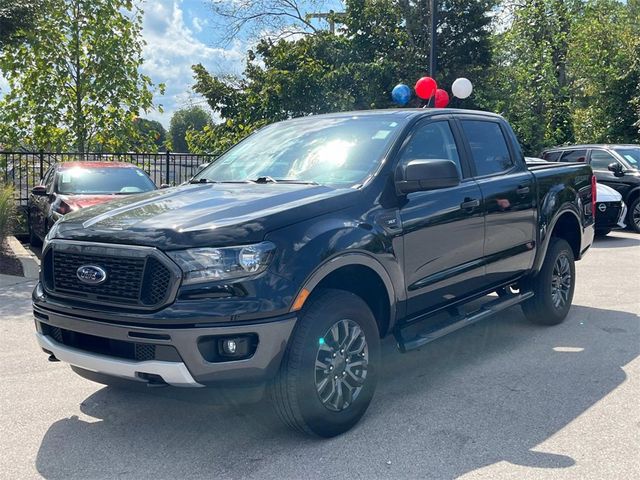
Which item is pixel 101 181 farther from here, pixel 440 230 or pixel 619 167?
pixel 619 167

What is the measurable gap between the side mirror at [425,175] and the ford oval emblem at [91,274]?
73.7 inches

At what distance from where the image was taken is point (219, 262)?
3.33 metres

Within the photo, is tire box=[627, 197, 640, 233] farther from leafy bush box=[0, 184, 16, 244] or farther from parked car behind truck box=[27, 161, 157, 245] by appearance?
leafy bush box=[0, 184, 16, 244]

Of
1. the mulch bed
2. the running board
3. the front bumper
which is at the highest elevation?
the front bumper

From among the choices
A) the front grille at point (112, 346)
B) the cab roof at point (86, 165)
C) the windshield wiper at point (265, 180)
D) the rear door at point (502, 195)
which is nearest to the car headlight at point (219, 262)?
the front grille at point (112, 346)

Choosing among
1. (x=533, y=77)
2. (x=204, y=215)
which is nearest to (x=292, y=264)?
(x=204, y=215)

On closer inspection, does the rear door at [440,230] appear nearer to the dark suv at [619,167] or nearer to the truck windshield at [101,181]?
the truck windshield at [101,181]

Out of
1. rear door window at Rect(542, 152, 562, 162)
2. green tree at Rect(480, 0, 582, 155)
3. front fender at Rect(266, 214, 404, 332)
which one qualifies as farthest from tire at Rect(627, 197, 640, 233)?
front fender at Rect(266, 214, 404, 332)

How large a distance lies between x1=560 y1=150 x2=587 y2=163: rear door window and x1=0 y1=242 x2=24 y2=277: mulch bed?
441 inches

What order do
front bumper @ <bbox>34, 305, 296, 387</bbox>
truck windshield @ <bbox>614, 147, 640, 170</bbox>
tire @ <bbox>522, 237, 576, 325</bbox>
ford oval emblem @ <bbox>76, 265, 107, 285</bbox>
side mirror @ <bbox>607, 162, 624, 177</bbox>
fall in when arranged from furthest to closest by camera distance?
truck windshield @ <bbox>614, 147, 640, 170</bbox> → side mirror @ <bbox>607, 162, 624, 177</bbox> → tire @ <bbox>522, 237, 576, 325</bbox> → ford oval emblem @ <bbox>76, 265, 107, 285</bbox> → front bumper @ <bbox>34, 305, 296, 387</bbox>

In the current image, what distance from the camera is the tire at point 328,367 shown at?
3477 mm

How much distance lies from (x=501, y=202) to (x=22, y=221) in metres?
10.4

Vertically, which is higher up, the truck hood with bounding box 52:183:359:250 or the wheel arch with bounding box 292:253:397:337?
the truck hood with bounding box 52:183:359:250

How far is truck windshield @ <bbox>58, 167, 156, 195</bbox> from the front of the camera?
32.2ft
